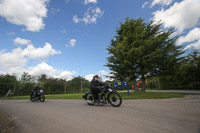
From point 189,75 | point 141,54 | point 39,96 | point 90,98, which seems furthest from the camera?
point 189,75

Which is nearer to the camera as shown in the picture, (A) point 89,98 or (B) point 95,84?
(B) point 95,84

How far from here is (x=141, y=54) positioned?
10.4 meters

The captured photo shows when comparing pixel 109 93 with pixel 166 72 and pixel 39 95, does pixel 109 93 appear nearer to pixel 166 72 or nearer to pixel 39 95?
pixel 39 95

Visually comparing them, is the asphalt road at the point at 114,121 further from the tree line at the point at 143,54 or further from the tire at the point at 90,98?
the tree line at the point at 143,54

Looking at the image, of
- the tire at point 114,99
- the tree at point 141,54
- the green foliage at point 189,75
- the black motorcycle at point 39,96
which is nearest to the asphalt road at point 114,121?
the tire at point 114,99

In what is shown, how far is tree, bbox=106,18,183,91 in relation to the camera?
10.4 m

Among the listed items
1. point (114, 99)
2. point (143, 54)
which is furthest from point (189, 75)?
point (114, 99)

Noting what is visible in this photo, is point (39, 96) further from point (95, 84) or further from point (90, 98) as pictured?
point (95, 84)

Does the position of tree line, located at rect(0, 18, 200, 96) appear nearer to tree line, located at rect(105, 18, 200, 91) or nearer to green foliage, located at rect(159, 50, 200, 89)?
tree line, located at rect(105, 18, 200, 91)

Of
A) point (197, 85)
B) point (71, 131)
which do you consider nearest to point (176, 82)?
point (197, 85)

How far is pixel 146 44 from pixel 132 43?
4.67ft

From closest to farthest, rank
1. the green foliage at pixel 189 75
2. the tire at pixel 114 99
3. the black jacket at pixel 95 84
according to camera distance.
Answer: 1. the tire at pixel 114 99
2. the black jacket at pixel 95 84
3. the green foliage at pixel 189 75

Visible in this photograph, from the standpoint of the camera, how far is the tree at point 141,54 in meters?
10.4

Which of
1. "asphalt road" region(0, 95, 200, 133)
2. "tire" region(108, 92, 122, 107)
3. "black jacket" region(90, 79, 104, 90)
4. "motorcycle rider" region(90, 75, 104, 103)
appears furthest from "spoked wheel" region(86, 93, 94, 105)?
"asphalt road" region(0, 95, 200, 133)
